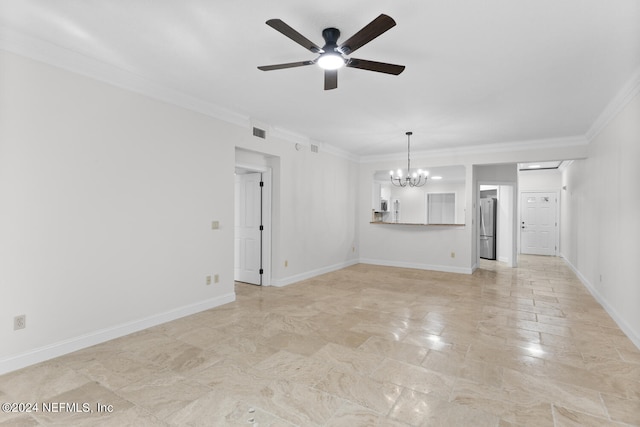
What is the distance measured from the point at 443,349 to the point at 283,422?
1740mm

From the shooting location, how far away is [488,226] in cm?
858

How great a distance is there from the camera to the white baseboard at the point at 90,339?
8.64 ft

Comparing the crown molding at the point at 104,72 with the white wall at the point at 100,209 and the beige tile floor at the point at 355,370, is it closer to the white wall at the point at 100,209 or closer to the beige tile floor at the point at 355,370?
the white wall at the point at 100,209

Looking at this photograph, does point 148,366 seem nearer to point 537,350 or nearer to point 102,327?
point 102,327

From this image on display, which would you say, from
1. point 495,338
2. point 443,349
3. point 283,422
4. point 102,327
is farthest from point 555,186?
point 102,327

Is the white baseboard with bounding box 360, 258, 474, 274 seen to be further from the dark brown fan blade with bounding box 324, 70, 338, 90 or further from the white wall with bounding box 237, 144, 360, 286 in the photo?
the dark brown fan blade with bounding box 324, 70, 338, 90

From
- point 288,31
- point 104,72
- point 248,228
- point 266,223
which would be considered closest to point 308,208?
point 266,223

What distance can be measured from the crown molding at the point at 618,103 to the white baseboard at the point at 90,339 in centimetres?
530

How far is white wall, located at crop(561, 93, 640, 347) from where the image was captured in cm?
333

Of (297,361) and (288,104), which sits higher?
(288,104)

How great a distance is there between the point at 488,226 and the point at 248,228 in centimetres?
633

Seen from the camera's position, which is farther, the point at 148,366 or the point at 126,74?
the point at 126,74

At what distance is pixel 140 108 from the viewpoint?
3.48 meters

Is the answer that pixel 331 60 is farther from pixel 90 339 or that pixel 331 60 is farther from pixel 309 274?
pixel 309 274
